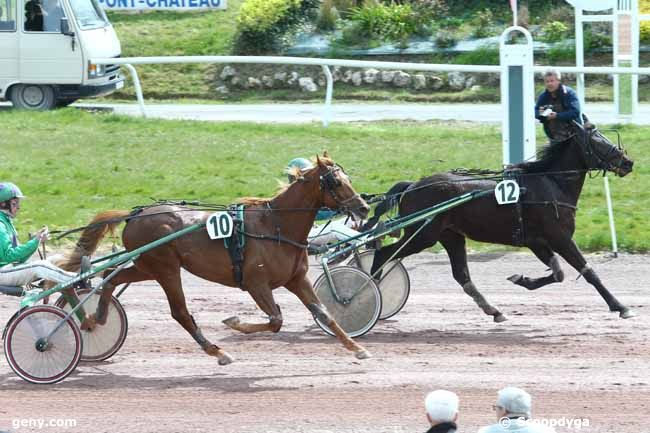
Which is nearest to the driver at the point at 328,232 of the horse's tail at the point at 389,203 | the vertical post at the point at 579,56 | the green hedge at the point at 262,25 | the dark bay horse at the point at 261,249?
the horse's tail at the point at 389,203

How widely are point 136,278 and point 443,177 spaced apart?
2624mm

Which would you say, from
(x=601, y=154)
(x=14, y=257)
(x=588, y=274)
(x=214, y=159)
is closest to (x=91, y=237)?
(x=14, y=257)

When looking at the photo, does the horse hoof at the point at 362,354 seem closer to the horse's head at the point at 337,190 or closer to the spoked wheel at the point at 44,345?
the horse's head at the point at 337,190

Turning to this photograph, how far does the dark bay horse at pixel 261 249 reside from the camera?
8680 millimetres

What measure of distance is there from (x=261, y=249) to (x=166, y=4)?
16299 mm

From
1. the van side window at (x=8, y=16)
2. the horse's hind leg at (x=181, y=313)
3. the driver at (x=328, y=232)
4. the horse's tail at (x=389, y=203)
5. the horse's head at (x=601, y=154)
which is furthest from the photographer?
the van side window at (x=8, y=16)

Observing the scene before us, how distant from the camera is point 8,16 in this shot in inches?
714

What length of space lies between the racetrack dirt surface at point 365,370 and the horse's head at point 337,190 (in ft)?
3.55

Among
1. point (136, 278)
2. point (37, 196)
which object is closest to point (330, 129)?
point (37, 196)

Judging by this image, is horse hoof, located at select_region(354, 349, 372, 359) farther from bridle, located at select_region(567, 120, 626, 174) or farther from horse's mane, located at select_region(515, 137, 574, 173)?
bridle, located at select_region(567, 120, 626, 174)

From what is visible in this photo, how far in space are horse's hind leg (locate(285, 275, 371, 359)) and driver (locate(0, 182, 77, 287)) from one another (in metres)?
1.56

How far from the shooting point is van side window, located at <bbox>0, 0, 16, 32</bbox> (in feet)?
59.2

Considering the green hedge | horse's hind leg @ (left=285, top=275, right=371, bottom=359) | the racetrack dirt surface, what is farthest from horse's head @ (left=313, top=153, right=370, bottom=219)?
the green hedge

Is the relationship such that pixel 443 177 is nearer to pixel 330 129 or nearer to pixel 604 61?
pixel 330 129
